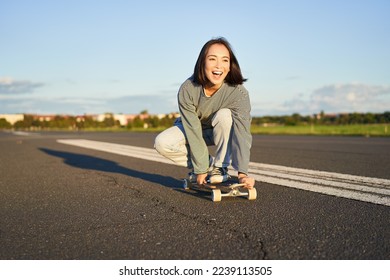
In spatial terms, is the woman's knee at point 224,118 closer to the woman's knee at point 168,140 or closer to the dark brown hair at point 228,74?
the dark brown hair at point 228,74

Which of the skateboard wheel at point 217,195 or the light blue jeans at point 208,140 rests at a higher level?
the light blue jeans at point 208,140

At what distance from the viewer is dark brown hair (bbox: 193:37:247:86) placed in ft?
12.9

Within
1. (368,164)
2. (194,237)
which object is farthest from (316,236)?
(368,164)

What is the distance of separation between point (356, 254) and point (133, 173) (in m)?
4.61

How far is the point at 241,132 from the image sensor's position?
156 inches

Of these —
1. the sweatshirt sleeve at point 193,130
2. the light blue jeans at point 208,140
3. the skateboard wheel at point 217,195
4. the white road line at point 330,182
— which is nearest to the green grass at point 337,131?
the white road line at point 330,182

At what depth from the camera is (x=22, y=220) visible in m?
3.22

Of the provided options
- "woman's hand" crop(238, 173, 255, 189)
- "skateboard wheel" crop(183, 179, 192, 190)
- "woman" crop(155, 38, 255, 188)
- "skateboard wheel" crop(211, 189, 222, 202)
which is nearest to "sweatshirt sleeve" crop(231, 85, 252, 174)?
"woman" crop(155, 38, 255, 188)

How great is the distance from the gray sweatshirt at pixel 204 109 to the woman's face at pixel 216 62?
0.69ft

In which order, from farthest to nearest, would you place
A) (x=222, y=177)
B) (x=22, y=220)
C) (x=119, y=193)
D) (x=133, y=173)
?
(x=133, y=173) < (x=119, y=193) < (x=222, y=177) < (x=22, y=220)

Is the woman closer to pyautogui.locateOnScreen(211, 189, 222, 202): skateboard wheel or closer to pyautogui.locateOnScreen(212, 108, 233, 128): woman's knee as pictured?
pyautogui.locateOnScreen(212, 108, 233, 128): woman's knee

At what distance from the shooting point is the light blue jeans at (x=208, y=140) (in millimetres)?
4105

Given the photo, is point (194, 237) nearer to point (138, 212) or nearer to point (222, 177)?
point (138, 212)

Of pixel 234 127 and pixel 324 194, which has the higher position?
pixel 234 127
